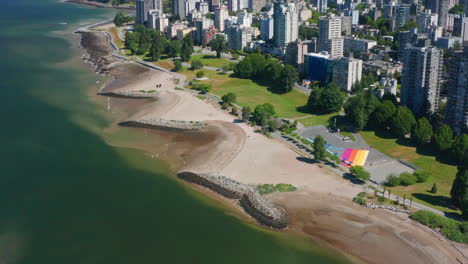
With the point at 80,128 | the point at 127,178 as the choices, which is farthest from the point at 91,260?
the point at 80,128

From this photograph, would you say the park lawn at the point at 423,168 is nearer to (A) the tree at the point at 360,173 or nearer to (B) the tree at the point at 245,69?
(A) the tree at the point at 360,173

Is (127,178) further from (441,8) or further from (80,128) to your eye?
(441,8)

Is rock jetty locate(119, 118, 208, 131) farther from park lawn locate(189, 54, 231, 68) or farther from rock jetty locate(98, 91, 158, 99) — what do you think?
park lawn locate(189, 54, 231, 68)

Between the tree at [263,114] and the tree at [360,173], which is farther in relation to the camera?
the tree at [263,114]

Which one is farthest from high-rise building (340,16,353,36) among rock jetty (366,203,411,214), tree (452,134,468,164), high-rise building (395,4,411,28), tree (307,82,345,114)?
rock jetty (366,203,411,214)

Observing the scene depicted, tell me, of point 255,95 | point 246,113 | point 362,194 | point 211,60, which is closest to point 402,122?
point 362,194

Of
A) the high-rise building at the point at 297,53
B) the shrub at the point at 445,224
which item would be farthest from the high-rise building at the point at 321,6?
the shrub at the point at 445,224

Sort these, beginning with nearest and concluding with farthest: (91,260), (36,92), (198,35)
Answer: (91,260), (36,92), (198,35)
